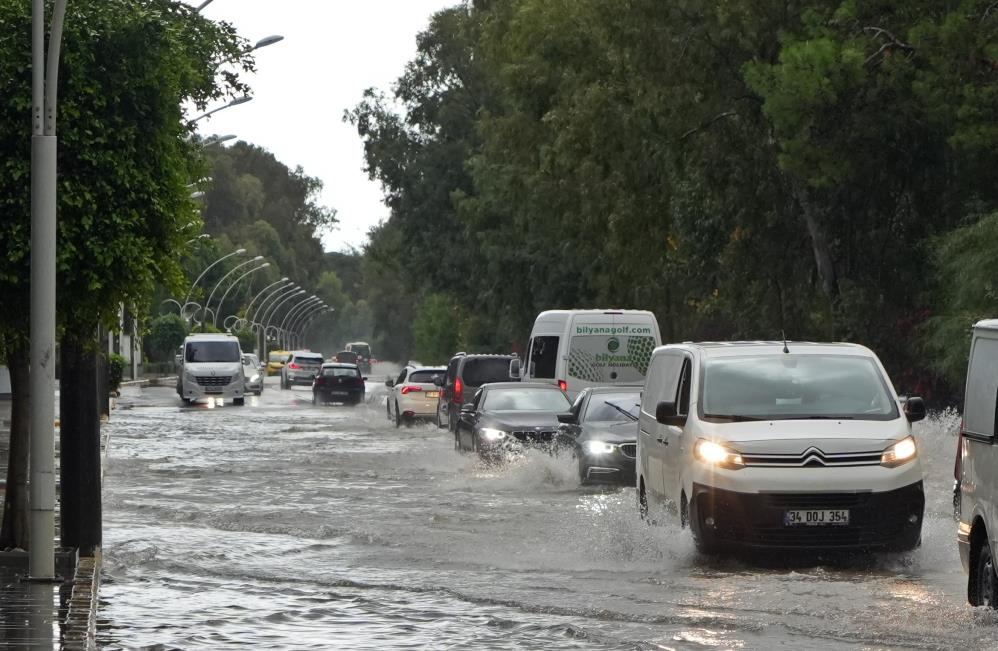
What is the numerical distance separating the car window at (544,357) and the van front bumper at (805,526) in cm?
1885

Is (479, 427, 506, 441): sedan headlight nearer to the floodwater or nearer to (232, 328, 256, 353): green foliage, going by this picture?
the floodwater

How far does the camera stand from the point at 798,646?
10422mm

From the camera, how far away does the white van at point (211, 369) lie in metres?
61.6

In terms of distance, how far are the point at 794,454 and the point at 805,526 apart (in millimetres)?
544

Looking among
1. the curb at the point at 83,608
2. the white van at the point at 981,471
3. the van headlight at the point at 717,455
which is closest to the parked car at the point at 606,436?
the van headlight at the point at 717,455

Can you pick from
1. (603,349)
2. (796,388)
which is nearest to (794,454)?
(796,388)

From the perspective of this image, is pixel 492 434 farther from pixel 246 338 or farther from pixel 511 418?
pixel 246 338

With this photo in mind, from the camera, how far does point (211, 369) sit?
6194 centimetres

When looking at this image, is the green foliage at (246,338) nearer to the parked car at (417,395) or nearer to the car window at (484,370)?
the parked car at (417,395)

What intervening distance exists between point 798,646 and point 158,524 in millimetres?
10400

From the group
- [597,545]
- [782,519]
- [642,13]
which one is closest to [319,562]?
[597,545]

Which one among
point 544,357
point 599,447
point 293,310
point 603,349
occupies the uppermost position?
point 293,310

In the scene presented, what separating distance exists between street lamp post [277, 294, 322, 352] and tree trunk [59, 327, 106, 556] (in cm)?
15877

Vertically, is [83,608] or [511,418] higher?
[511,418]
